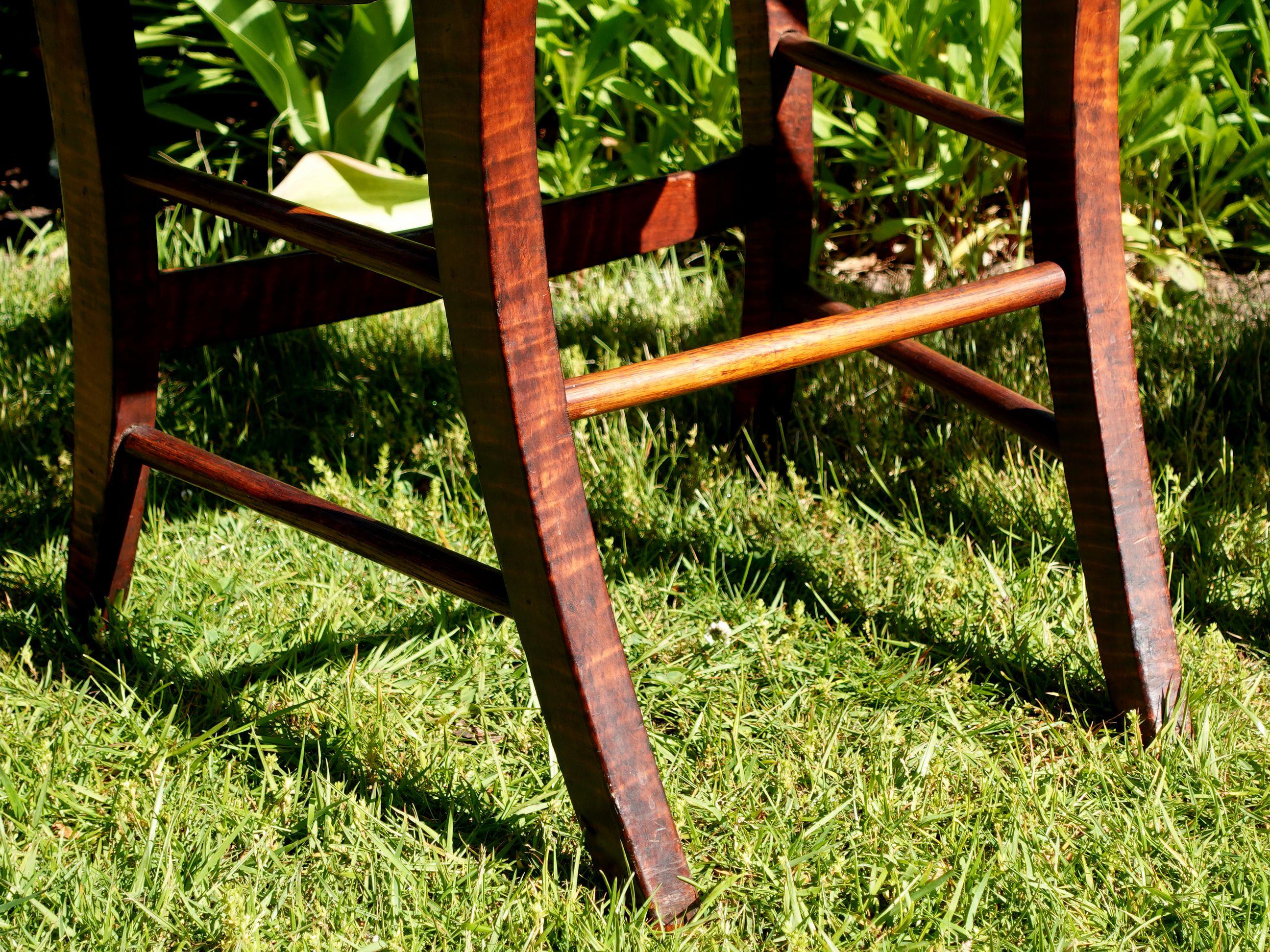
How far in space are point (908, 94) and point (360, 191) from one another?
1.08 m

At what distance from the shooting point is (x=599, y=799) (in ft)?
3.21

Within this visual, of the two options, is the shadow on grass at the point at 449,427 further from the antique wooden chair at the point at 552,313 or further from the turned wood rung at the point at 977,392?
the turned wood rung at the point at 977,392

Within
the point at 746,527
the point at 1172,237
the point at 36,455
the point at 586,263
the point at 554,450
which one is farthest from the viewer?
the point at 1172,237

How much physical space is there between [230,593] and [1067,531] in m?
1.10

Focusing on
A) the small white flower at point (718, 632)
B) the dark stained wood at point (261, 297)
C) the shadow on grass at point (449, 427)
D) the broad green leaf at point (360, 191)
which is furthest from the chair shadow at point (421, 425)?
the dark stained wood at point (261, 297)

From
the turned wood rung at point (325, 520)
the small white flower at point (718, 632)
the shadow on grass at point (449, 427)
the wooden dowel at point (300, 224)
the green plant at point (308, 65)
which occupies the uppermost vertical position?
the green plant at point (308, 65)

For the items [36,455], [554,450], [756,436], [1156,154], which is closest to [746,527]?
[756,436]

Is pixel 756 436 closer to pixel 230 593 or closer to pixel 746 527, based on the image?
pixel 746 527

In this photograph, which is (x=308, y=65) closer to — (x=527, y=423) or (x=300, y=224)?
(x=300, y=224)

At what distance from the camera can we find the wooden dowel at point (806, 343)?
3.05ft

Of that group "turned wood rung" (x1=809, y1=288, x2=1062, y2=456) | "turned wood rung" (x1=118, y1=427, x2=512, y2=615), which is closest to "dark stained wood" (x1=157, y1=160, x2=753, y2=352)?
"turned wood rung" (x1=118, y1=427, x2=512, y2=615)

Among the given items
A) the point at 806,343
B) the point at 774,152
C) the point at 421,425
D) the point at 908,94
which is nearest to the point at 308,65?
the point at 421,425

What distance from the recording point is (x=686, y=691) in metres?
1.32

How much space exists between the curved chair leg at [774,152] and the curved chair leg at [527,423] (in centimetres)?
80
